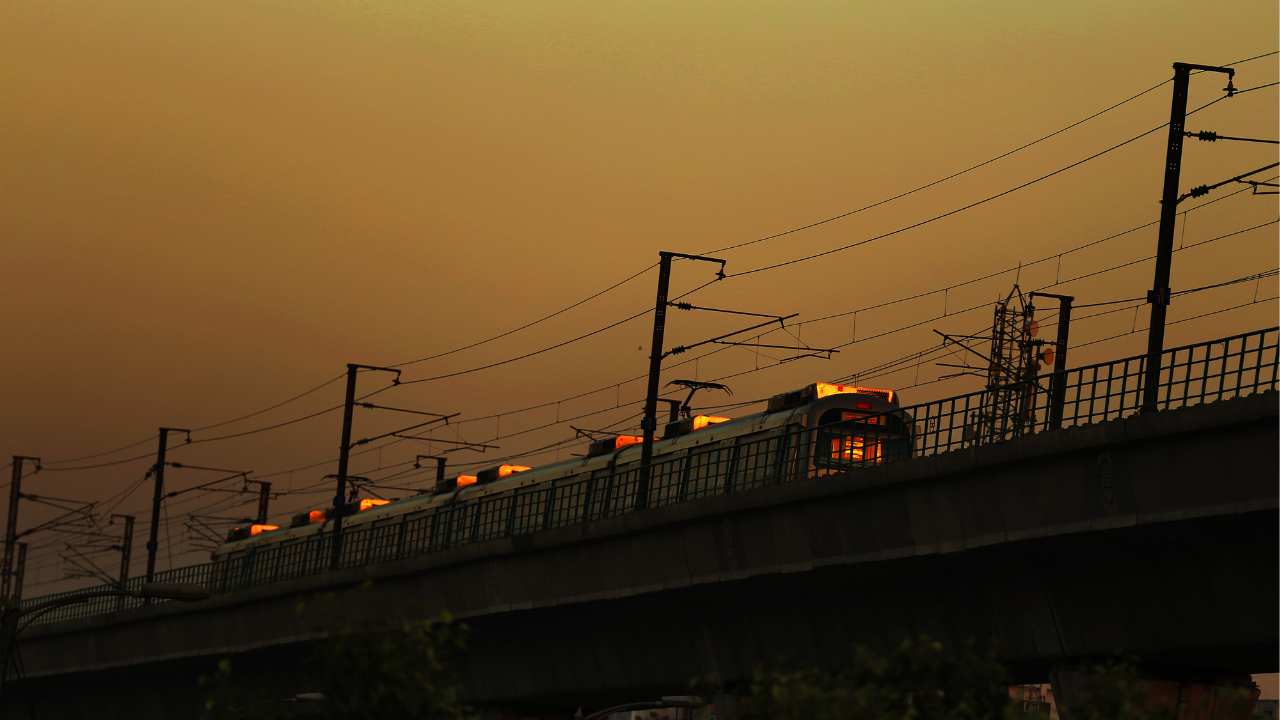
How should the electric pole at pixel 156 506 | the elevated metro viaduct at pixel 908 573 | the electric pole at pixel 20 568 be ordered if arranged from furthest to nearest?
Answer: the electric pole at pixel 20 568 → the electric pole at pixel 156 506 → the elevated metro viaduct at pixel 908 573

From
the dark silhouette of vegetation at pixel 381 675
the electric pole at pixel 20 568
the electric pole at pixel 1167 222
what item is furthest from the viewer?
the electric pole at pixel 20 568

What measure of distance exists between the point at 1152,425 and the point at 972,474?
11.7 feet

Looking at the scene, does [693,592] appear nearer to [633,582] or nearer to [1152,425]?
[633,582]

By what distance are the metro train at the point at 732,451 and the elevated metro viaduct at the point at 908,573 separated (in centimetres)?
153

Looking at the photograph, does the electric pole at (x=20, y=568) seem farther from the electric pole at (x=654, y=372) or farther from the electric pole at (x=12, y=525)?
the electric pole at (x=654, y=372)

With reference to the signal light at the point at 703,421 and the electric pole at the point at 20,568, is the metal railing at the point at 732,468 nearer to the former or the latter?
the signal light at the point at 703,421

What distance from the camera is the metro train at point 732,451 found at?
98.1 feet

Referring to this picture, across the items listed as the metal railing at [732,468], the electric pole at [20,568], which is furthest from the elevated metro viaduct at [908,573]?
the electric pole at [20,568]

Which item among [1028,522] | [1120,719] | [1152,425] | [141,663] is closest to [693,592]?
[1028,522]

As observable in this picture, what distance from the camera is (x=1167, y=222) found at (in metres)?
23.6

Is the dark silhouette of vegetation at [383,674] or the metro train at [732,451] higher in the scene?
the metro train at [732,451]

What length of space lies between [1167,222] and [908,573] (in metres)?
6.88

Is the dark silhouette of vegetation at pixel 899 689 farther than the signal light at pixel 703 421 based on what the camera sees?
No

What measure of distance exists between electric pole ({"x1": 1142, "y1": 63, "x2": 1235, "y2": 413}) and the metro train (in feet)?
16.1
